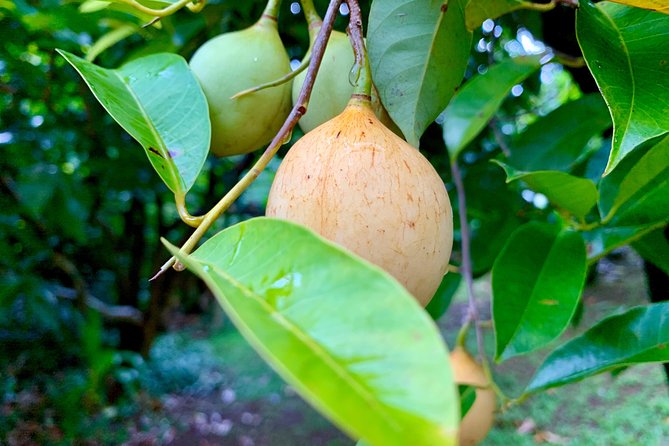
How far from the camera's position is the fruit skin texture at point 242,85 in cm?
45

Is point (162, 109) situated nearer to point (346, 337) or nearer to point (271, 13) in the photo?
point (271, 13)

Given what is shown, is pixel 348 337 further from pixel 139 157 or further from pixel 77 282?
pixel 77 282

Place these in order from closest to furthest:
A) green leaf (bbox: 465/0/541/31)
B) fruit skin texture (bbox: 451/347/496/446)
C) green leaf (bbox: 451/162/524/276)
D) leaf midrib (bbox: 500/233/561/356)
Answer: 1. green leaf (bbox: 465/0/541/31)
2. leaf midrib (bbox: 500/233/561/356)
3. fruit skin texture (bbox: 451/347/496/446)
4. green leaf (bbox: 451/162/524/276)

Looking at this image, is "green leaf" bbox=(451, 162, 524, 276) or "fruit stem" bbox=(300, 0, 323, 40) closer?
"fruit stem" bbox=(300, 0, 323, 40)

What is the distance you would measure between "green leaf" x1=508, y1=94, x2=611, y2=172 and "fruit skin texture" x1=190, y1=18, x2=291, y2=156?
0.46 meters

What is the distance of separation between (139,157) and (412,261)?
1.10m

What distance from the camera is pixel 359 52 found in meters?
0.37

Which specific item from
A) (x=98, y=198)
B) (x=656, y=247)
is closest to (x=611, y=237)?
(x=656, y=247)

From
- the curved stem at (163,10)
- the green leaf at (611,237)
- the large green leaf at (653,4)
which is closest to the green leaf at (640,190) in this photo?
the green leaf at (611,237)

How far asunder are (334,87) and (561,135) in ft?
1.57

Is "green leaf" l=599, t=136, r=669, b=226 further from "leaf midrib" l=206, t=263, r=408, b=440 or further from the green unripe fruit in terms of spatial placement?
"leaf midrib" l=206, t=263, r=408, b=440

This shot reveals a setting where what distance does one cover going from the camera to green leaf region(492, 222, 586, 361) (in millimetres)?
508

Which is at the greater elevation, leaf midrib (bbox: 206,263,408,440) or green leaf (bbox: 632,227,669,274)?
leaf midrib (bbox: 206,263,408,440)

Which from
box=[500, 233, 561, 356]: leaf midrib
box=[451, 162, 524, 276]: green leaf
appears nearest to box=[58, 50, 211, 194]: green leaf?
box=[500, 233, 561, 356]: leaf midrib
